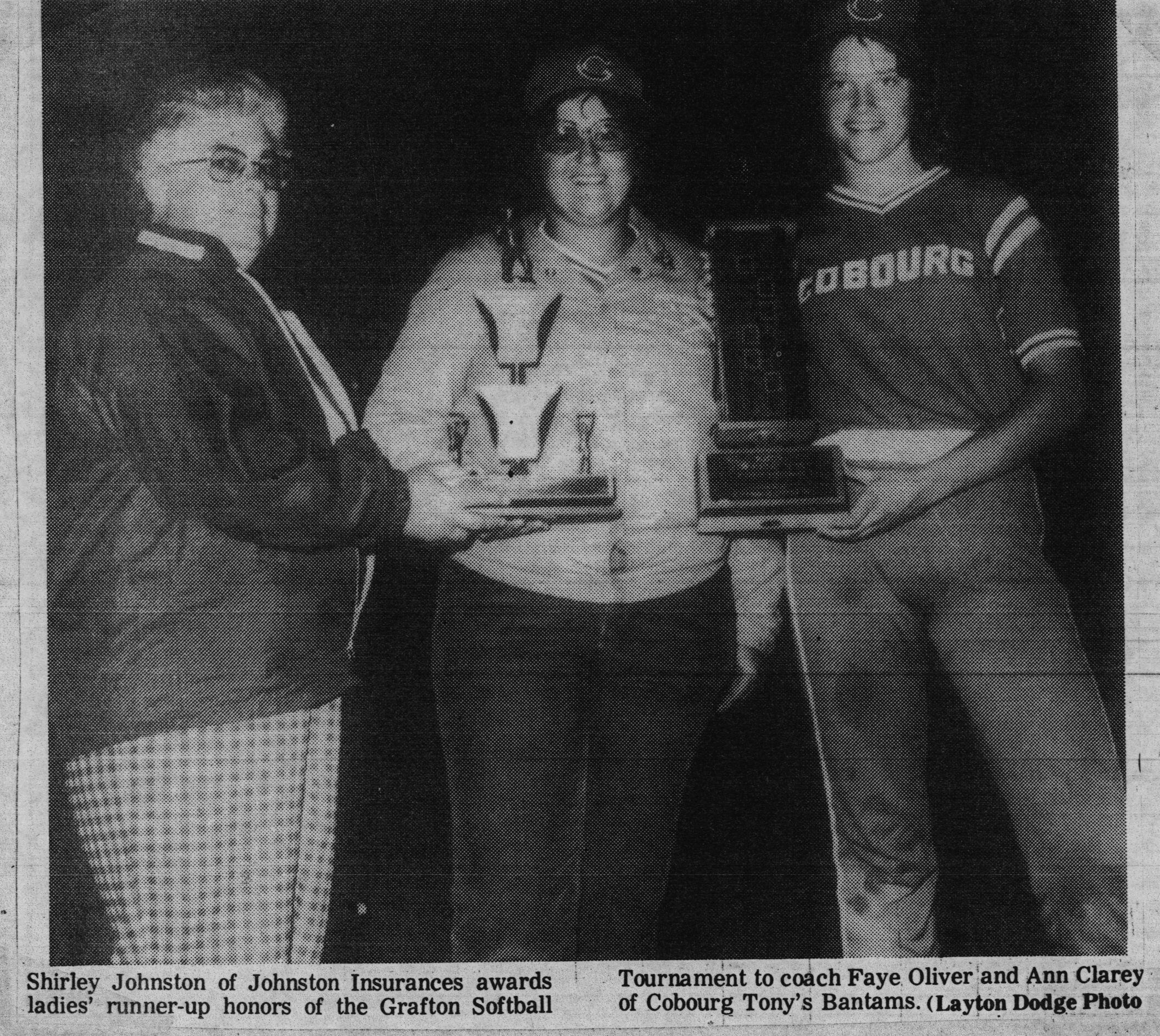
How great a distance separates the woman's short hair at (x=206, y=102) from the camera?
302 centimetres

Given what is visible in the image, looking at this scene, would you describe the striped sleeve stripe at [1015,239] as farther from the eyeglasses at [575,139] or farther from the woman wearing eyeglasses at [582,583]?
the eyeglasses at [575,139]

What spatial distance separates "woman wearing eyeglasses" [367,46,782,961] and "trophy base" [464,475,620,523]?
2 centimetres

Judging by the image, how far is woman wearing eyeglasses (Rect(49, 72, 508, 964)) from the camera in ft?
9.55

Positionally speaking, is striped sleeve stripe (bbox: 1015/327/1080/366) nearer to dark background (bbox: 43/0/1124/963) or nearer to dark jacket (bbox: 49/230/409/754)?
dark background (bbox: 43/0/1124/963)

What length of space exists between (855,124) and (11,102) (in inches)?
66.8

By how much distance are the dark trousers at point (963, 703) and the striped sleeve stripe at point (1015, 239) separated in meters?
0.44

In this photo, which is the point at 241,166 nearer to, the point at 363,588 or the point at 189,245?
the point at 189,245

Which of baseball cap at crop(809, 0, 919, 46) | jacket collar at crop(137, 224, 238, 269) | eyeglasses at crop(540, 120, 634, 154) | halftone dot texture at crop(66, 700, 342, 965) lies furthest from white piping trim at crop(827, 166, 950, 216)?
halftone dot texture at crop(66, 700, 342, 965)

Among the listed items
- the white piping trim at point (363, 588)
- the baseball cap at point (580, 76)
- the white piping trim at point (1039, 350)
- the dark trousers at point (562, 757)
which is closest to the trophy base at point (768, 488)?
the dark trousers at point (562, 757)

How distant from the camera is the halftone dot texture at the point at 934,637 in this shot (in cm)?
298

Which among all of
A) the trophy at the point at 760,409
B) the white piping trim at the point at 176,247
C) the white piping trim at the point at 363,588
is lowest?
the white piping trim at the point at 363,588

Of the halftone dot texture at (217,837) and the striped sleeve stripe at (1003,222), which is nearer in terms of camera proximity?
the halftone dot texture at (217,837)

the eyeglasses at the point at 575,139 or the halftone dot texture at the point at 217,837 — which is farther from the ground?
the eyeglasses at the point at 575,139

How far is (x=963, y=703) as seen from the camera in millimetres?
3000
